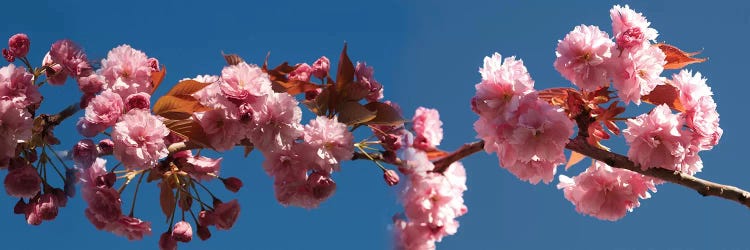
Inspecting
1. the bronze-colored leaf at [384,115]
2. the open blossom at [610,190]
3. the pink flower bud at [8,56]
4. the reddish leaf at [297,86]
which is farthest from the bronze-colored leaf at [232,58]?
the open blossom at [610,190]

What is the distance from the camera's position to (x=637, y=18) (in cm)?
152

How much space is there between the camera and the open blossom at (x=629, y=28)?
1.50m

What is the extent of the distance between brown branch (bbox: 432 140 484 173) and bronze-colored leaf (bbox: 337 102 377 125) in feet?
1.02

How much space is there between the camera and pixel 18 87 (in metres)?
1.46

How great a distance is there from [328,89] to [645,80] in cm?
69

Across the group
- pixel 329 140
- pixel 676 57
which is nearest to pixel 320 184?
pixel 329 140

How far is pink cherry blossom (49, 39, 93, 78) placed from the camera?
159 centimetres

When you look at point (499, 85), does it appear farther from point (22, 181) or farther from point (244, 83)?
point (22, 181)

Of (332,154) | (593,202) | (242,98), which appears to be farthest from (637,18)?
(242,98)

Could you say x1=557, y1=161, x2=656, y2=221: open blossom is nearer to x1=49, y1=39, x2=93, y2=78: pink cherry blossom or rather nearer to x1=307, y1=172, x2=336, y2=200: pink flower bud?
x1=307, y1=172, x2=336, y2=200: pink flower bud

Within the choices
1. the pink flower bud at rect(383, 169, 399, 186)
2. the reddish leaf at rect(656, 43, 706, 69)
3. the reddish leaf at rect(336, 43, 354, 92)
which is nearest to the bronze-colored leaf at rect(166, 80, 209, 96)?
the reddish leaf at rect(336, 43, 354, 92)

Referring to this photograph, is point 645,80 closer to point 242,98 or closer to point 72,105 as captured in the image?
point 242,98

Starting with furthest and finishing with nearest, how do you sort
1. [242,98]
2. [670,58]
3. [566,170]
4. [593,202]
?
[566,170]
[593,202]
[670,58]
[242,98]

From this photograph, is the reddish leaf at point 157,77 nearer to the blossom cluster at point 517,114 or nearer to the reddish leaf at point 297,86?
the reddish leaf at point 297,86
